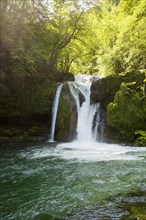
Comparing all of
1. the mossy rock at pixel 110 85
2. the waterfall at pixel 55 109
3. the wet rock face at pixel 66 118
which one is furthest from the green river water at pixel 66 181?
the mossy rock at pixel 110 85

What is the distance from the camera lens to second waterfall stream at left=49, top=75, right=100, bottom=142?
606 inches

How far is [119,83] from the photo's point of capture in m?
15.8

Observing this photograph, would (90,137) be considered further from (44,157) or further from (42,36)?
(42,36)

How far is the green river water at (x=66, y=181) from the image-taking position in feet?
17.3

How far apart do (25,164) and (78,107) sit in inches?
294

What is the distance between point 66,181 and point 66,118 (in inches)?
341

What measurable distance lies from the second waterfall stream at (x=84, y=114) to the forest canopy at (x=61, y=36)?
2.47 m

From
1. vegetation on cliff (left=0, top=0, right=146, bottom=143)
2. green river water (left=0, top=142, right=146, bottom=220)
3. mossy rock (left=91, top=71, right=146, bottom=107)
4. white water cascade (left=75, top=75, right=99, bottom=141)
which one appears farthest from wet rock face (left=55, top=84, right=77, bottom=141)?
green river water (left=0, top=142, right=146, bottom=220)

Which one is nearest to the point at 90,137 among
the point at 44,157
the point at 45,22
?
the point at 44,157

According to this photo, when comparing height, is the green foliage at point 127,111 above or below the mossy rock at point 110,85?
below

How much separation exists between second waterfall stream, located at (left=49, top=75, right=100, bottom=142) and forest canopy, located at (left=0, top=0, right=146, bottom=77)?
2465 millimetres

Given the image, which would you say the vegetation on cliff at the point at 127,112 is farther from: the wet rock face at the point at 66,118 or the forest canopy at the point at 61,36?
the forest canopy at the point at 61,36

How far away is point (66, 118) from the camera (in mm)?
15820

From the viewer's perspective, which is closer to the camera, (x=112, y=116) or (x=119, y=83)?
(x=112, y=116)
